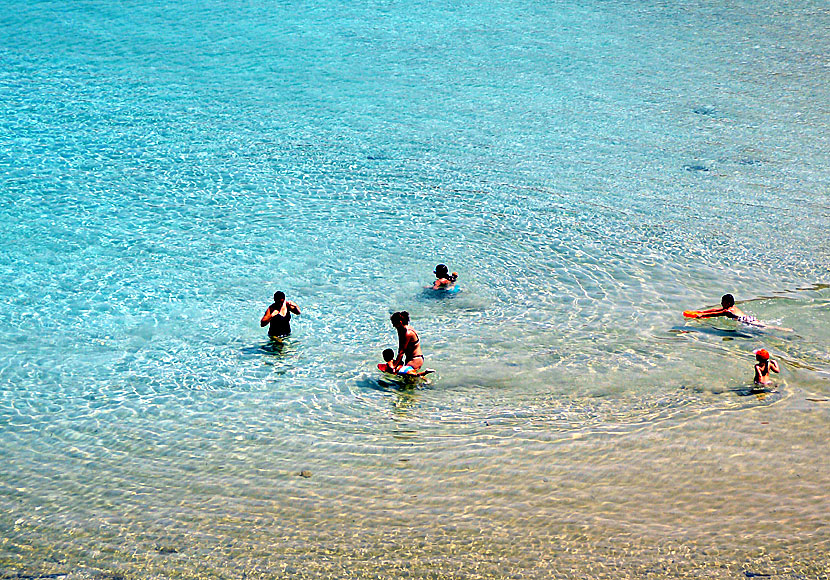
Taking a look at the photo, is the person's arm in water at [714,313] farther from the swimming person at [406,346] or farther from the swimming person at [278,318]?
the swimming person at [278,318]

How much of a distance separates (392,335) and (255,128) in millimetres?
8976

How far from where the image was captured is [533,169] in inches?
→ 625

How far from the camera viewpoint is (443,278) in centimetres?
1175

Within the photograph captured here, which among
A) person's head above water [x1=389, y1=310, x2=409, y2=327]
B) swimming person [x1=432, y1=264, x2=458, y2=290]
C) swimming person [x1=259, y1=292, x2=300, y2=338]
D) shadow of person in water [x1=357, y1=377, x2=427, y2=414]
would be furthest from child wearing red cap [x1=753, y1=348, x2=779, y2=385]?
swimming person [x1=259, y1=292, x2=300, y2=338]

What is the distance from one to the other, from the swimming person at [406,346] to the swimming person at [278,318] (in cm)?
173

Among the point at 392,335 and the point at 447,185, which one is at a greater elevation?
the point at 447,185

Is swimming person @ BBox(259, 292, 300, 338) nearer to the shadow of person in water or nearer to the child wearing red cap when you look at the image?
the shadow of person in water

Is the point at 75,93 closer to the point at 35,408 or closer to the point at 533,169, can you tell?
the point at 533,169

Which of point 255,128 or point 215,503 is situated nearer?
point 215,503

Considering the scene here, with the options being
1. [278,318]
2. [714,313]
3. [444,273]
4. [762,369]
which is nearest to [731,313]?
[714,313]

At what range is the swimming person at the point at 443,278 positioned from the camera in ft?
38.0

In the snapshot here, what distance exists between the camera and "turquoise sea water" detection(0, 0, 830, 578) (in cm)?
678

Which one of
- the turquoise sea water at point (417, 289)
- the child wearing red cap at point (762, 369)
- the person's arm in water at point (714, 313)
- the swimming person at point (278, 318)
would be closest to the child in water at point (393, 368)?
the turquoise sea water at point (417, 289)

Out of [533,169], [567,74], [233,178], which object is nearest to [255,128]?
[233,178]
